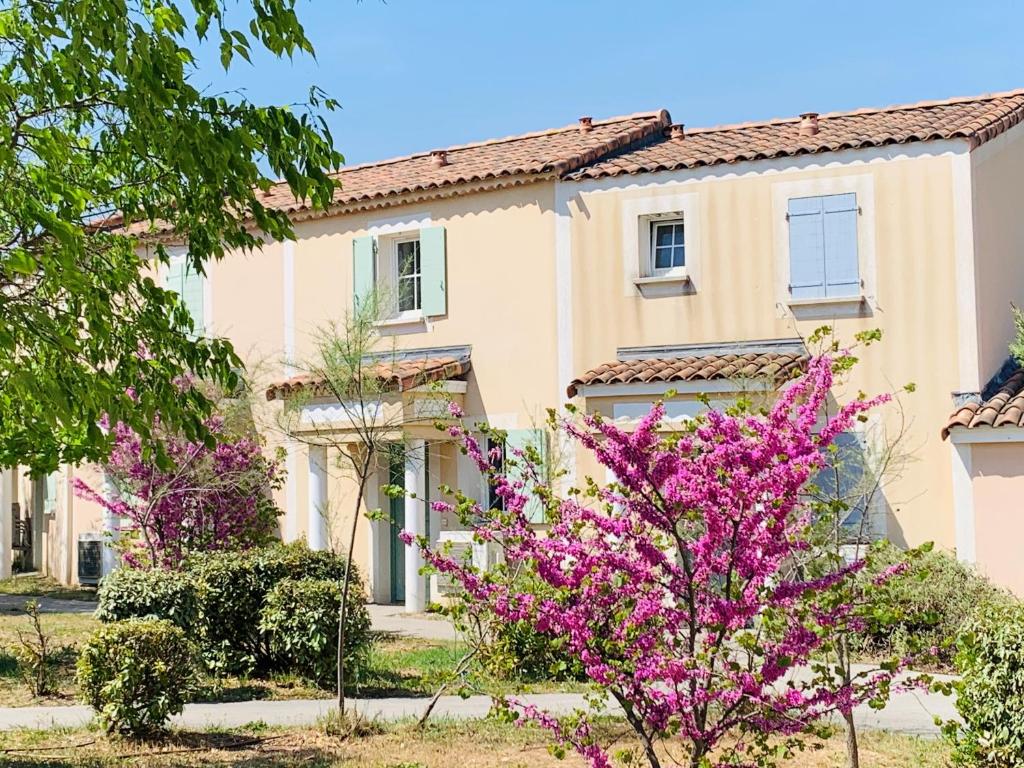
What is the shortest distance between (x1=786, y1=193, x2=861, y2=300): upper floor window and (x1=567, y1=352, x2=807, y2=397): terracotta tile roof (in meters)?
0.95

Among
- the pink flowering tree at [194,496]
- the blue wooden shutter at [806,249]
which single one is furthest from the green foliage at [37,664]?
the blue wooden shutter at [806,249]

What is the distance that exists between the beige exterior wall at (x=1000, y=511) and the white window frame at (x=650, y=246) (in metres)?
4.44

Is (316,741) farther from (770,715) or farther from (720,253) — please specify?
(720,253)

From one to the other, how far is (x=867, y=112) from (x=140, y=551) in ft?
39.1

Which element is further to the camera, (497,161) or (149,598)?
(497,161)

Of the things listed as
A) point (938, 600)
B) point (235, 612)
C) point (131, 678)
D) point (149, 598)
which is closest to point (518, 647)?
point (235, 612)

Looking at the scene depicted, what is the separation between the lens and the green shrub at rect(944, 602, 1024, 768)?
7375 mm

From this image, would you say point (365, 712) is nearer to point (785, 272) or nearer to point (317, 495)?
point (785, 272)

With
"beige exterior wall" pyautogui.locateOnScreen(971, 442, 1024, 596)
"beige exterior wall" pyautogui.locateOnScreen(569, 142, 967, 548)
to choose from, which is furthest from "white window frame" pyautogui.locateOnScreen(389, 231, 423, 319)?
"beige exterior wall" pyautogui.locateOnScreen(971, 442, 1024, 596)

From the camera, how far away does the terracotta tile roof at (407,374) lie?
17.7 metres

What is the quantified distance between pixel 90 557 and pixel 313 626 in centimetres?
1258

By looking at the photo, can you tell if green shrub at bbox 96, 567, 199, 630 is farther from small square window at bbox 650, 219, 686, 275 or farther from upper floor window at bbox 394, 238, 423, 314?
upper floor window at bbox 394, 238, 423, 314

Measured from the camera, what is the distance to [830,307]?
1681cm

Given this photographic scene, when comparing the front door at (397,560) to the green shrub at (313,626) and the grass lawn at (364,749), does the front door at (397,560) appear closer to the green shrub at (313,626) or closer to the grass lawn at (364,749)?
the green shrub at (313,626)
